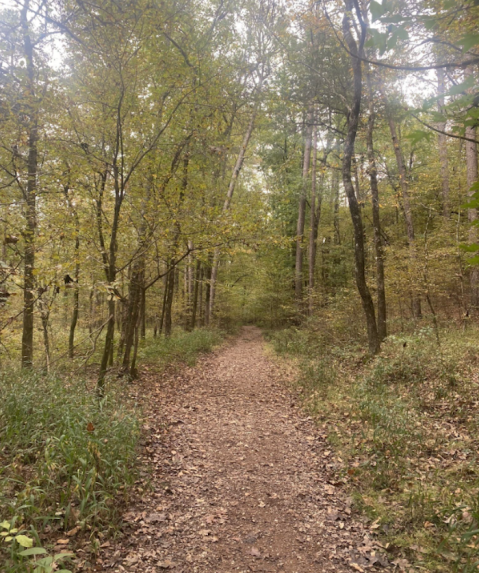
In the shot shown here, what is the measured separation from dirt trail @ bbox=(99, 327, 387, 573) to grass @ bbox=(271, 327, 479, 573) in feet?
1.09

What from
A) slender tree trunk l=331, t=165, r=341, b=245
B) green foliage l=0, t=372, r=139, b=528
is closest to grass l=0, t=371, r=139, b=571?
green foliage l=0, t=372, r=139, b=528

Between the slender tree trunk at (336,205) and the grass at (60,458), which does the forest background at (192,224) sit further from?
the slender tree trunk at (336,205)

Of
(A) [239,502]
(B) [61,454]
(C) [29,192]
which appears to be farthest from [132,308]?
(A) [239,502]

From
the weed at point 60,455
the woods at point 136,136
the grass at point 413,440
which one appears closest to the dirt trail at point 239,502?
the grass at point 413,440

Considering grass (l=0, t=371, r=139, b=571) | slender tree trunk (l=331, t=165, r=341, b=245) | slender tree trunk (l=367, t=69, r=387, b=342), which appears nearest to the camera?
grass (l=0, t=371, r=139, b=571)

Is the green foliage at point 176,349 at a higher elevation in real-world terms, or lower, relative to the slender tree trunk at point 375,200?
lower

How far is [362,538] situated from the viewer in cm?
339

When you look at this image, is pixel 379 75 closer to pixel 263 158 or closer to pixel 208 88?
pixel 208 88

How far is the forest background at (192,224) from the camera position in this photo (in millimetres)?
3492

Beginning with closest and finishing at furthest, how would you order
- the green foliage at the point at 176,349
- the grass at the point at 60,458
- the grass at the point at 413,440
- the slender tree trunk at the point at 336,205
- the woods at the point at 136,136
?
the grass at the point at 413,440 → the grass at the point at 60,458 → the woods at the point at 136,136 → the green foliage at the point at 176,349 → the slender tree trunk at the point at 336,205

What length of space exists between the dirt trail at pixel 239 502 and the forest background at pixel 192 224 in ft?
1.39

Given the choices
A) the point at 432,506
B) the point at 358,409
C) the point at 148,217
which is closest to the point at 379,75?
the point at 148,217

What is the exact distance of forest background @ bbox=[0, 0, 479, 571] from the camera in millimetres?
3492

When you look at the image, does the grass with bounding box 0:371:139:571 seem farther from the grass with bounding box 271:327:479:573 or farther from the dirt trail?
the grass with bounding box 271:327:479:573
